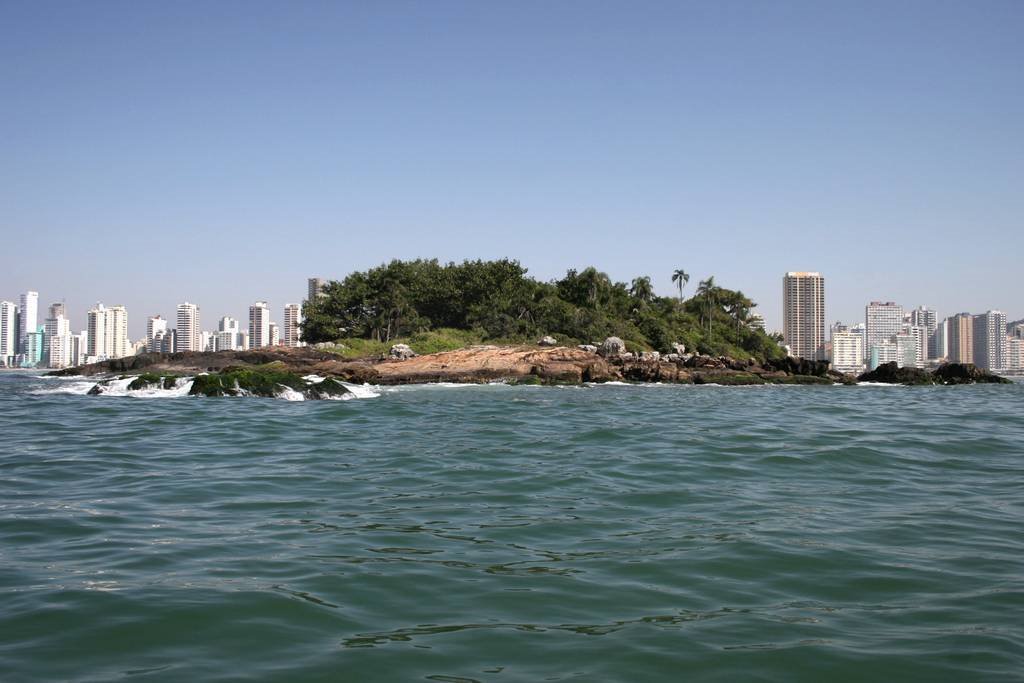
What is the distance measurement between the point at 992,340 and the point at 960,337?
305 inches

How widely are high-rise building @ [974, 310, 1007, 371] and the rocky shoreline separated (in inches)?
4666

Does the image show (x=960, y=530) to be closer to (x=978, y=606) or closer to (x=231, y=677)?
(x=978, y=606)

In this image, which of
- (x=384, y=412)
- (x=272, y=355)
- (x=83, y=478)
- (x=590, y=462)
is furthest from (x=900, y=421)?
(x=272, y=355)

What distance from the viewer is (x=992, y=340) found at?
154250mm

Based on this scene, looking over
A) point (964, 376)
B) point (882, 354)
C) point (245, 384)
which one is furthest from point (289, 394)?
point (882, 354)

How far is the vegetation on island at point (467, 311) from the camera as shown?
220 ft

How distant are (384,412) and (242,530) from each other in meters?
12.3

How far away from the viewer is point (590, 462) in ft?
33.6

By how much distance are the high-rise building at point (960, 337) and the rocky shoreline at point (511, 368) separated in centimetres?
12267

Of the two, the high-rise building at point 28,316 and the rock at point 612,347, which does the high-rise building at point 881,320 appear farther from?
the high-rise building at point 28,316

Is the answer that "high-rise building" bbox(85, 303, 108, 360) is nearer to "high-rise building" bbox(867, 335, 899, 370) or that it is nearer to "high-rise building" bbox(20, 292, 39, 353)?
"high-rise building" bbox(20, 292, 39, 353)

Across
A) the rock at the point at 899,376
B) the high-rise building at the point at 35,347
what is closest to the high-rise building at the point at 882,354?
the rock at the point at 899,376

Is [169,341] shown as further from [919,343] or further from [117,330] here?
[919,343]

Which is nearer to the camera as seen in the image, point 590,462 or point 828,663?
point 828,663
